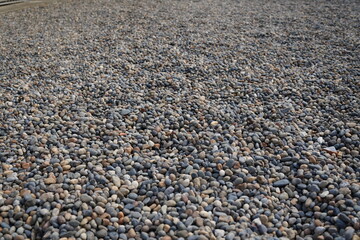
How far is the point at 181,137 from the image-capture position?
3.20 m

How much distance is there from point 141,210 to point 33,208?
798 millimetres

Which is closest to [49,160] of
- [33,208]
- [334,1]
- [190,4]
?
[33,208]

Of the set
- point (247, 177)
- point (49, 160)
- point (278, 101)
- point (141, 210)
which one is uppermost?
point (278, 101)

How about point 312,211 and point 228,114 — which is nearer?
point 312,211

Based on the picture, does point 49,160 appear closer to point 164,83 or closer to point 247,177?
point 247,177

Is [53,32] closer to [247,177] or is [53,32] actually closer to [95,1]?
[95,1]

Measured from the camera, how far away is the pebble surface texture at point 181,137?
228 centimetres

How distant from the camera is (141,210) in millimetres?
2361

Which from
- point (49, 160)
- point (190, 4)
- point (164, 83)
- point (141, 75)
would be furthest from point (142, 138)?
point (190, 4)

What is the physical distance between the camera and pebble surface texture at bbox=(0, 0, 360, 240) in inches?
89.7

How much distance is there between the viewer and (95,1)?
1028cm

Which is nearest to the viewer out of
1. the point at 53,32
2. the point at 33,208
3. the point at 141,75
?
the point at 33,208

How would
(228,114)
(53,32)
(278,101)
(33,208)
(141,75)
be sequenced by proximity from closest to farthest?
(33,208) < (228,114) < (278,101) < (141,75) < (53,32)

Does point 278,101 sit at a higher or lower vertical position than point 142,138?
higher
